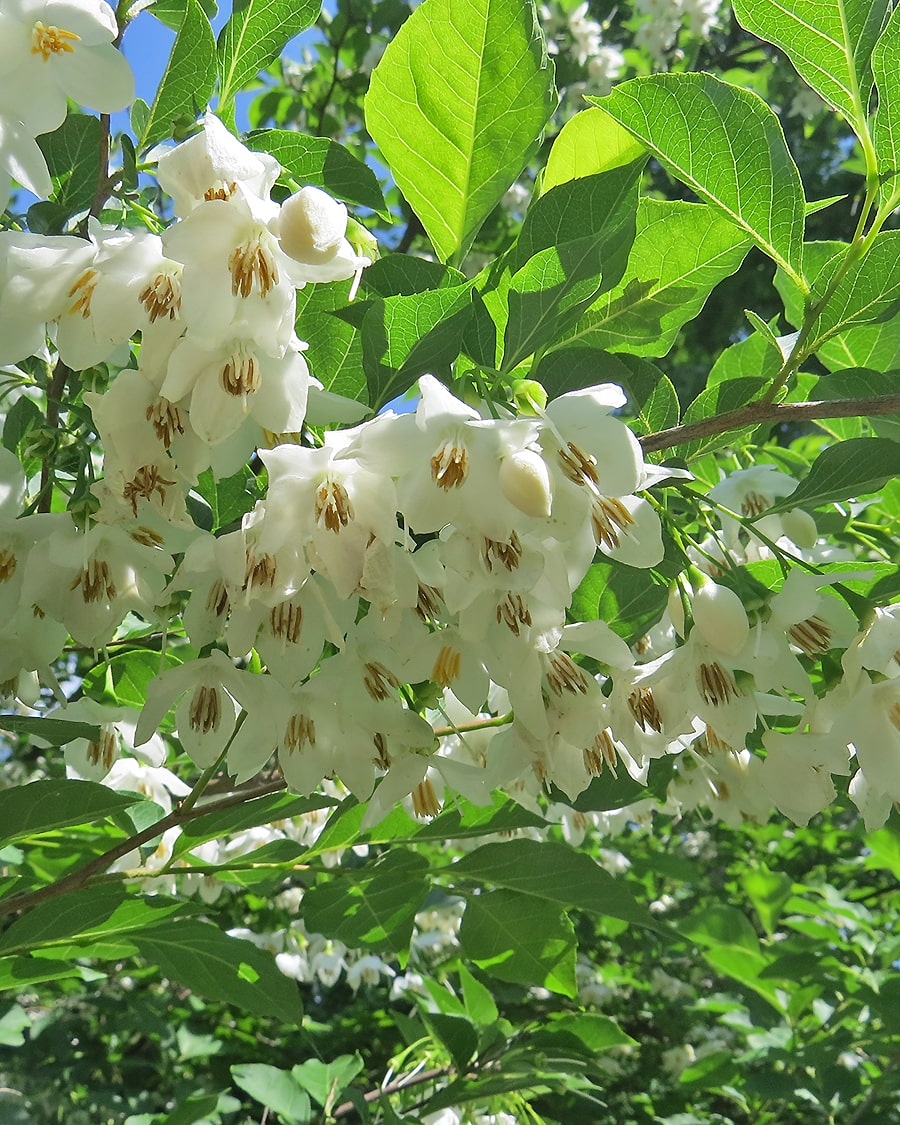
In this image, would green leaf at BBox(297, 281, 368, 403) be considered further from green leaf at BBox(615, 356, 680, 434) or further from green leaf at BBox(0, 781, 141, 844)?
green leaf at BBox(0, 781, 141, 844)

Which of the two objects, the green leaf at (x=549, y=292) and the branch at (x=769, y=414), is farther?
the branch at (x=769, y=414)

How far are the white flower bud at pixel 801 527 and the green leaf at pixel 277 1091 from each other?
182 centimetres

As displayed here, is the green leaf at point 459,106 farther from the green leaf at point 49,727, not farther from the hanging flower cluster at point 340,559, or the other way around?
the green leaf at point 49,727

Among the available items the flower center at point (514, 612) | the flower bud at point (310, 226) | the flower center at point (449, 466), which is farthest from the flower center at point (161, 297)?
the flower center at point (514, 612)

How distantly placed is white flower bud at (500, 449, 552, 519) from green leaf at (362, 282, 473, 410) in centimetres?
17

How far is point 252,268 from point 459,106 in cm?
44

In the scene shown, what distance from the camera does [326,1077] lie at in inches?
96.0

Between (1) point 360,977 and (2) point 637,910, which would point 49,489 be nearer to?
(2) point 637,910

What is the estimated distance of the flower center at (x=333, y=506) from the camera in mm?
802

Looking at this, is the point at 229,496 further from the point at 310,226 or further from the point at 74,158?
the point at 74,158

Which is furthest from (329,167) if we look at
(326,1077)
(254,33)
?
(326,1077)

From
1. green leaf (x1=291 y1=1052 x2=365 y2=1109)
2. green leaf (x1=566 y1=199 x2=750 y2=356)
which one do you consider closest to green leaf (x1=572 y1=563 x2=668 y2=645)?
green leaf (x1=566 y1=199 x2=750 y2=356)

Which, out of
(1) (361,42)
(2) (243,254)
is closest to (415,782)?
(2) (243,254)

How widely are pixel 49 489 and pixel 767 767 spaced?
885 mm
